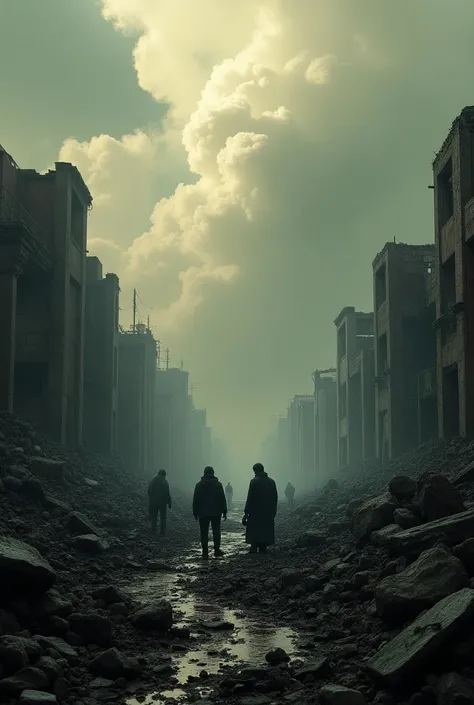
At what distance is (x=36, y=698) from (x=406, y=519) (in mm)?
5125

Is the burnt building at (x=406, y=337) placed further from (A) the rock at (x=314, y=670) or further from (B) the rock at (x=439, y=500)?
(A) the rock at (x=314, y=670)

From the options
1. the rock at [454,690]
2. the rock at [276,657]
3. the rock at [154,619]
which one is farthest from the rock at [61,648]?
the rock at [454,690]

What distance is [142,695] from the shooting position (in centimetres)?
519

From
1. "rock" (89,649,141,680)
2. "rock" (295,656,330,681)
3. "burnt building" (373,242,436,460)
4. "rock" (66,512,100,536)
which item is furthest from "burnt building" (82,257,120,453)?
"rock" (295,656,330,681)

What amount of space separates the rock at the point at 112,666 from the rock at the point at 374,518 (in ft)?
14.8

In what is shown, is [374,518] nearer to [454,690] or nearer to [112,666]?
[112,666]

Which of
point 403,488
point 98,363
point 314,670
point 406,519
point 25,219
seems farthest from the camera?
point 98,363

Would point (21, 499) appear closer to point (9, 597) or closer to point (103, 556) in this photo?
point (103, 556)

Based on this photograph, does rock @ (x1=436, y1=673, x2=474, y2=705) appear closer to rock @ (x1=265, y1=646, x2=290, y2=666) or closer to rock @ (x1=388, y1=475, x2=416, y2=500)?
rock @ (x1=265, y1=646, x2=290, y2=666)

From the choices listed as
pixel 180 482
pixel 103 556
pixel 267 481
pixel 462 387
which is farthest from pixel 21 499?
pixel 180 482

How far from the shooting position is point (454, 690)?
443 cm

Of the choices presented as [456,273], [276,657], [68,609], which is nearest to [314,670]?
[276,657]

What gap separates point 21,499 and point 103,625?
6.57 meters

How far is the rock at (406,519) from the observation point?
841 centimetres
